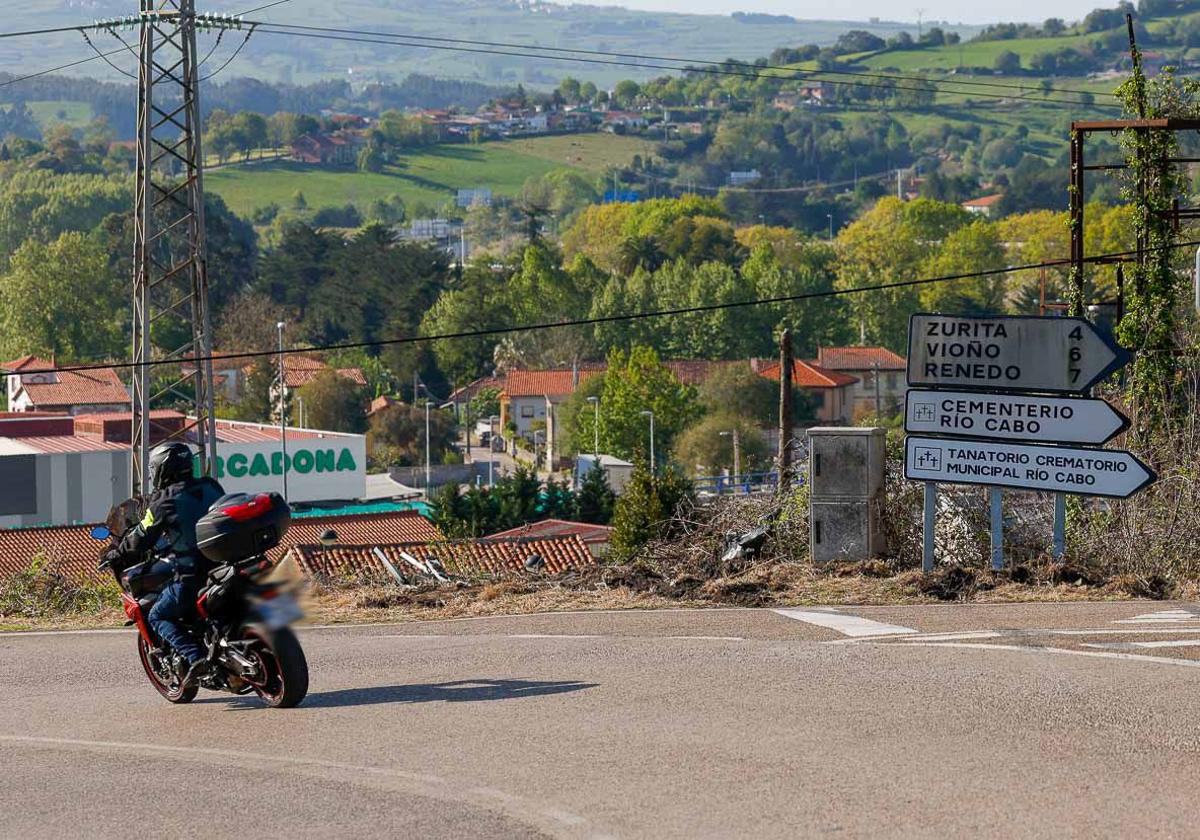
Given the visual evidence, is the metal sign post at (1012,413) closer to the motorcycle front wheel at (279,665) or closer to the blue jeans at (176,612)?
the motorcycle front wheel at (279,665)

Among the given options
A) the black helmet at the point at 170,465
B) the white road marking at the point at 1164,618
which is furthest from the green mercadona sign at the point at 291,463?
the black helmet at the point at 170,465

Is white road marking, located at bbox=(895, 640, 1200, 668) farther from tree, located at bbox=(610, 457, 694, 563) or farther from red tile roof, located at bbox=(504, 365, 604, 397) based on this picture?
red tile roof, located at bbox=(504, 365, 604, 397)

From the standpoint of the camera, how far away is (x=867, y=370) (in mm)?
110188

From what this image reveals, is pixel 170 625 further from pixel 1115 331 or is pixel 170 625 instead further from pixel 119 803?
pixel 1115 331

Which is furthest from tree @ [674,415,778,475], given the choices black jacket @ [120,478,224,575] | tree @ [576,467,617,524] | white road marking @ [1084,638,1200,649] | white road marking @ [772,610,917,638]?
black jacket @ [120,478,224,575]

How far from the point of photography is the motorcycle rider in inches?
348

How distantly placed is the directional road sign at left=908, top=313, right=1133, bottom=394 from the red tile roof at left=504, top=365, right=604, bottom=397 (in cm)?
8281

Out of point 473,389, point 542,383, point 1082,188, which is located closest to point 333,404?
point 542,383

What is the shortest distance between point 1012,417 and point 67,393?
3366 inches

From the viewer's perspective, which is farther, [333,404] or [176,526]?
[333,404]

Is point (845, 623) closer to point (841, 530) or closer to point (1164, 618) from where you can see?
point (1164, 618)

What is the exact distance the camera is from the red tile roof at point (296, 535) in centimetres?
3139

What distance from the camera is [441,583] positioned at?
13789mm

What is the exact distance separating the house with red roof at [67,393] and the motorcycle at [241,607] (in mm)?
83946
